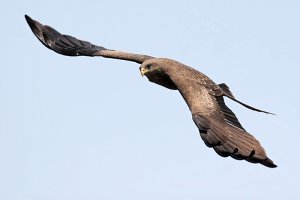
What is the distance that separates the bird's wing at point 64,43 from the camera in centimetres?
2091

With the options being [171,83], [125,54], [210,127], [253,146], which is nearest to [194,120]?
[210,127]

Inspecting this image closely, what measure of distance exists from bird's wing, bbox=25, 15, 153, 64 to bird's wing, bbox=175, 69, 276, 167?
3.60m

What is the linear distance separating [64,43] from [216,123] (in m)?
6.62

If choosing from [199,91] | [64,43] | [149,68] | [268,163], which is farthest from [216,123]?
[64,43]

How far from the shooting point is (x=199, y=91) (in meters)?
17.0

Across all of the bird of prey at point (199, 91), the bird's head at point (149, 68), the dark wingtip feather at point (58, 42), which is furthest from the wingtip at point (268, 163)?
the dark wingtip feather at point (58, 42)

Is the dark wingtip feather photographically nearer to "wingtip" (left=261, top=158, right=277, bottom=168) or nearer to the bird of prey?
the bird of prey

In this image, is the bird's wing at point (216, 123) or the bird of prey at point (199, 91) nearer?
the bird's wing at point (216, 123)

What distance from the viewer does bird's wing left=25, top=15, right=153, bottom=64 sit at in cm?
2091

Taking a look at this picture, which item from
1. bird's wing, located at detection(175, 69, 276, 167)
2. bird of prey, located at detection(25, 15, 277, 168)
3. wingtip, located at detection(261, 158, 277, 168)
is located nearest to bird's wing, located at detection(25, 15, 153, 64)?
bird of prey, located at detection(25, 15, 277, 168)

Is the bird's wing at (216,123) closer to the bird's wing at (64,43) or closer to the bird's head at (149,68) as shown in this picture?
the bird's head at (149,68)

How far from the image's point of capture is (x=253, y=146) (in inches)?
580

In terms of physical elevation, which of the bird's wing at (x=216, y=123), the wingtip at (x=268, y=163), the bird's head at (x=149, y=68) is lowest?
the wingtip at (x=268, y=163)

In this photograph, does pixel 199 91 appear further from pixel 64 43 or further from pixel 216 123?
pixel 64 43
